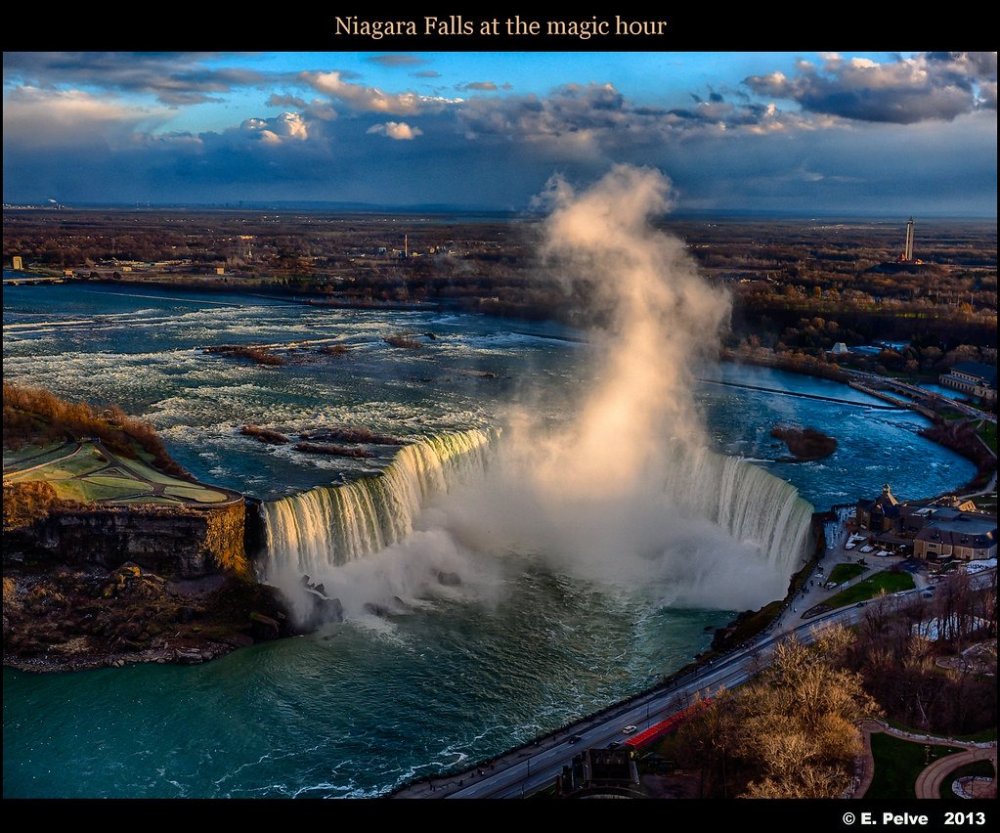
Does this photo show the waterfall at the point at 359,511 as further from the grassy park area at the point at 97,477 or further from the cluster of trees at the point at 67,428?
the cluster of trees at the point at 67,428

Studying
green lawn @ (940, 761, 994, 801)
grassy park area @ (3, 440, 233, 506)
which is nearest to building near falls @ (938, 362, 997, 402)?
green lawn @ (940, 761, 994, 801)

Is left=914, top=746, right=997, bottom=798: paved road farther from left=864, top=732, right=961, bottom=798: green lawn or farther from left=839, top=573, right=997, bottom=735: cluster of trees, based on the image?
left=839, top=573, right=997, bottom=735: cluster of trees

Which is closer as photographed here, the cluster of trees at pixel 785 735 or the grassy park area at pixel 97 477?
the cluster of trees at pixel 785 735

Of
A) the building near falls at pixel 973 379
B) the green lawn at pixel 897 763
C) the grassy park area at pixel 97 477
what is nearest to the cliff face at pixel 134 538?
the grassy park area at pixel 97 477
